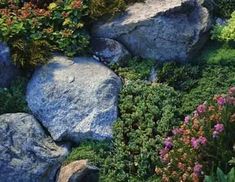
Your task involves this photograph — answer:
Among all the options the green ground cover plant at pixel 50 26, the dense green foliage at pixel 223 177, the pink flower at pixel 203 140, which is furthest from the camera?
the green ground cover plant at pixel 50 26

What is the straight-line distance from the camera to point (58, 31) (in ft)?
21.7

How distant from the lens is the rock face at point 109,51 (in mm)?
6562

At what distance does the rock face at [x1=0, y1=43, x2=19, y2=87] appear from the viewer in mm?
6234

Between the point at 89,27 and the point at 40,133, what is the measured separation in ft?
5.55

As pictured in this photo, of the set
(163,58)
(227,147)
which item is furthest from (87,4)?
(227,147)

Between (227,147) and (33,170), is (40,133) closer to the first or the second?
(33,170)

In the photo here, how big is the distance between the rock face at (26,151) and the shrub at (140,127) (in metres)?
0.63

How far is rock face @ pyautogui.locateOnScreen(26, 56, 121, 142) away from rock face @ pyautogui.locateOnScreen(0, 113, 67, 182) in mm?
202

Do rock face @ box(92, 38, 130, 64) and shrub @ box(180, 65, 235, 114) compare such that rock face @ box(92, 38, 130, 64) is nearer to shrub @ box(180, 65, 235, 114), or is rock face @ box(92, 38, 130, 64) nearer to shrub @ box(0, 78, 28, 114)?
shrub @ box(180, 65, 235, 114)

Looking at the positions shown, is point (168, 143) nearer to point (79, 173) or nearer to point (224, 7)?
point (79, 173)

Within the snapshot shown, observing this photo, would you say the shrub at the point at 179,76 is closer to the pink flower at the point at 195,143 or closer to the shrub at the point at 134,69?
the shrub at the point at 134,69

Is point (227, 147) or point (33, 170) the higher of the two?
point (227, 147)

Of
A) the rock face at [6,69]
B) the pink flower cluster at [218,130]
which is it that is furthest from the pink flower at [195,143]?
the rock face at [6,69]

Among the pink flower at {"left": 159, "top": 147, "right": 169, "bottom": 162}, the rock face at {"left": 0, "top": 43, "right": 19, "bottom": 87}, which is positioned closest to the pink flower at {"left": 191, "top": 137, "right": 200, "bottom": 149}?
the pink flower at {"left": 159, "top": 147, "right": 169, "bottom": 162}
